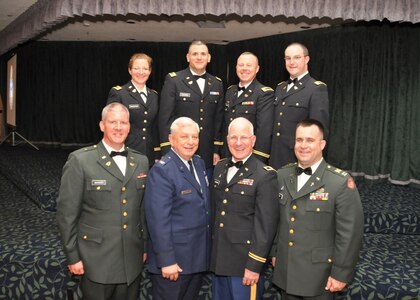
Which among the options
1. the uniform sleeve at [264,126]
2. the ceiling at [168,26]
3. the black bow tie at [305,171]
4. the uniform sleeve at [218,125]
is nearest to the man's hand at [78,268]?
the black bow tie at [305,171]

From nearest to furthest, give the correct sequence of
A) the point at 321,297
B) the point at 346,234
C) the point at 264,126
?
the point at 346,234
the point at 321,297
the point at 264,126

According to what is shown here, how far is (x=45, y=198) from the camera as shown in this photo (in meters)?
5.22

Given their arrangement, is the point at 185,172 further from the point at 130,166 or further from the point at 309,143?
the point at 309,143

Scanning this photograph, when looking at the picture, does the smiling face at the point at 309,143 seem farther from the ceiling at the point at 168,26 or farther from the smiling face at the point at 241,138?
the ceiling at the point at 168,26

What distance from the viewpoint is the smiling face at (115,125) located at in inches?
99.2

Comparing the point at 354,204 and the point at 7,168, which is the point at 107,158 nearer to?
the point at 354,204

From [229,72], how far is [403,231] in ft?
21.2

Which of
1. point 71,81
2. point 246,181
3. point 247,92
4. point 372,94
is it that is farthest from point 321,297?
point 71,81

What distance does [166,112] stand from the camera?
3789mm

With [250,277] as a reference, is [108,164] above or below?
above

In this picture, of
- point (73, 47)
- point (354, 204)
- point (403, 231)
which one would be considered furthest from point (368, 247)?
point (73, 47)

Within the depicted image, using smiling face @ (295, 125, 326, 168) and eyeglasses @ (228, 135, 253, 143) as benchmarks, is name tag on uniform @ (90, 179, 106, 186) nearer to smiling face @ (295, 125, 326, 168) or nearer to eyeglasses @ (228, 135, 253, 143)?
eyeglasses @ (228, 135, 253, 143)

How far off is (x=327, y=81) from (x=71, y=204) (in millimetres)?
6158

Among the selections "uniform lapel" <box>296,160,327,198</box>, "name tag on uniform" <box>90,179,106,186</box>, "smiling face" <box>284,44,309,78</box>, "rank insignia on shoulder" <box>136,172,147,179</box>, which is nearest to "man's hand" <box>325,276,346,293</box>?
"uniform lapel" <box>296,160,327,198</box>
